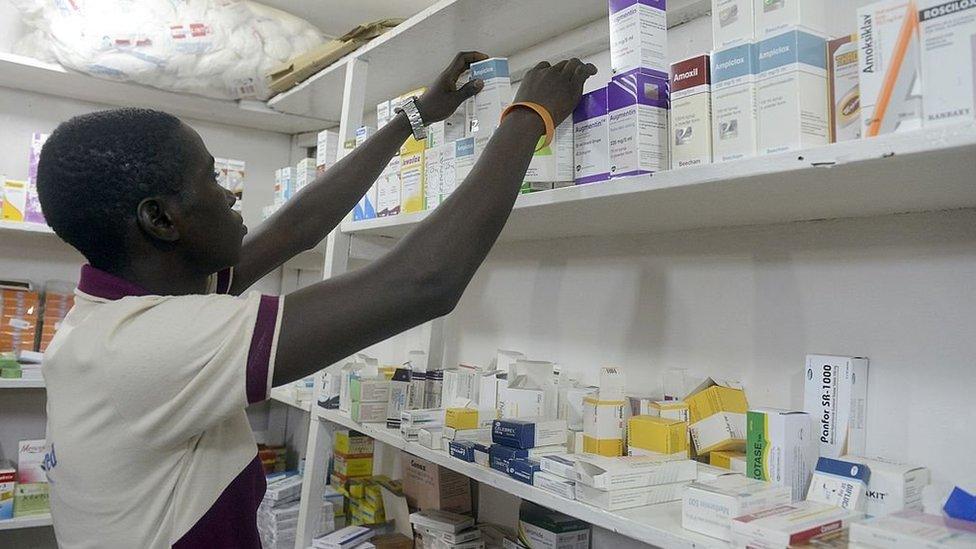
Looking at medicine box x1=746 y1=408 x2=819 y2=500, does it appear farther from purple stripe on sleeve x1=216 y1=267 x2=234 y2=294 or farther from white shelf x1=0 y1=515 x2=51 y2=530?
white shelf x1=0 y1=515 x2=51 y2=530

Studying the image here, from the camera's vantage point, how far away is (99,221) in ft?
2.73

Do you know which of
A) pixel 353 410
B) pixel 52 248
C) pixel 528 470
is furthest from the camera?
pixel 52 248

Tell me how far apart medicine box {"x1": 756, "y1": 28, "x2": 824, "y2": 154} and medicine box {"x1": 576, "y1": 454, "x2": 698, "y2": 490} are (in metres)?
0.43

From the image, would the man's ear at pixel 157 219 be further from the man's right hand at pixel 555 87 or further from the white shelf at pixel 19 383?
the white shelf at pixel 19 383

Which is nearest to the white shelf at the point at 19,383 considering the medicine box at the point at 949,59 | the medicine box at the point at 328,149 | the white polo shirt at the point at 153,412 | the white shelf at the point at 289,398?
the white shelf at the point at 289,398

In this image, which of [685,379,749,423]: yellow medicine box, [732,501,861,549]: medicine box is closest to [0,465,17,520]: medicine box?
[685,379,749,423]: yellow medicine box

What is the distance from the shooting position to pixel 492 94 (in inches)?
46.2

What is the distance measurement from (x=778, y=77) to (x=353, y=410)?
1107 mm

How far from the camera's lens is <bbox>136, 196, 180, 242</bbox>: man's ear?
83 centimetres

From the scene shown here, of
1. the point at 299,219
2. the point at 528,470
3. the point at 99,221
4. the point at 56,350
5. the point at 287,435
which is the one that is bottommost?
the point at 287,435

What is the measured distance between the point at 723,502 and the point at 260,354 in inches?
21.6

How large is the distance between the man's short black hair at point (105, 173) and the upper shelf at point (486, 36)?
70cm

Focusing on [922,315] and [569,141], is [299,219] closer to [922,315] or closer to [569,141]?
[569,141]

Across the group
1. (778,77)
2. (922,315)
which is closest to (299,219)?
(778,77)
